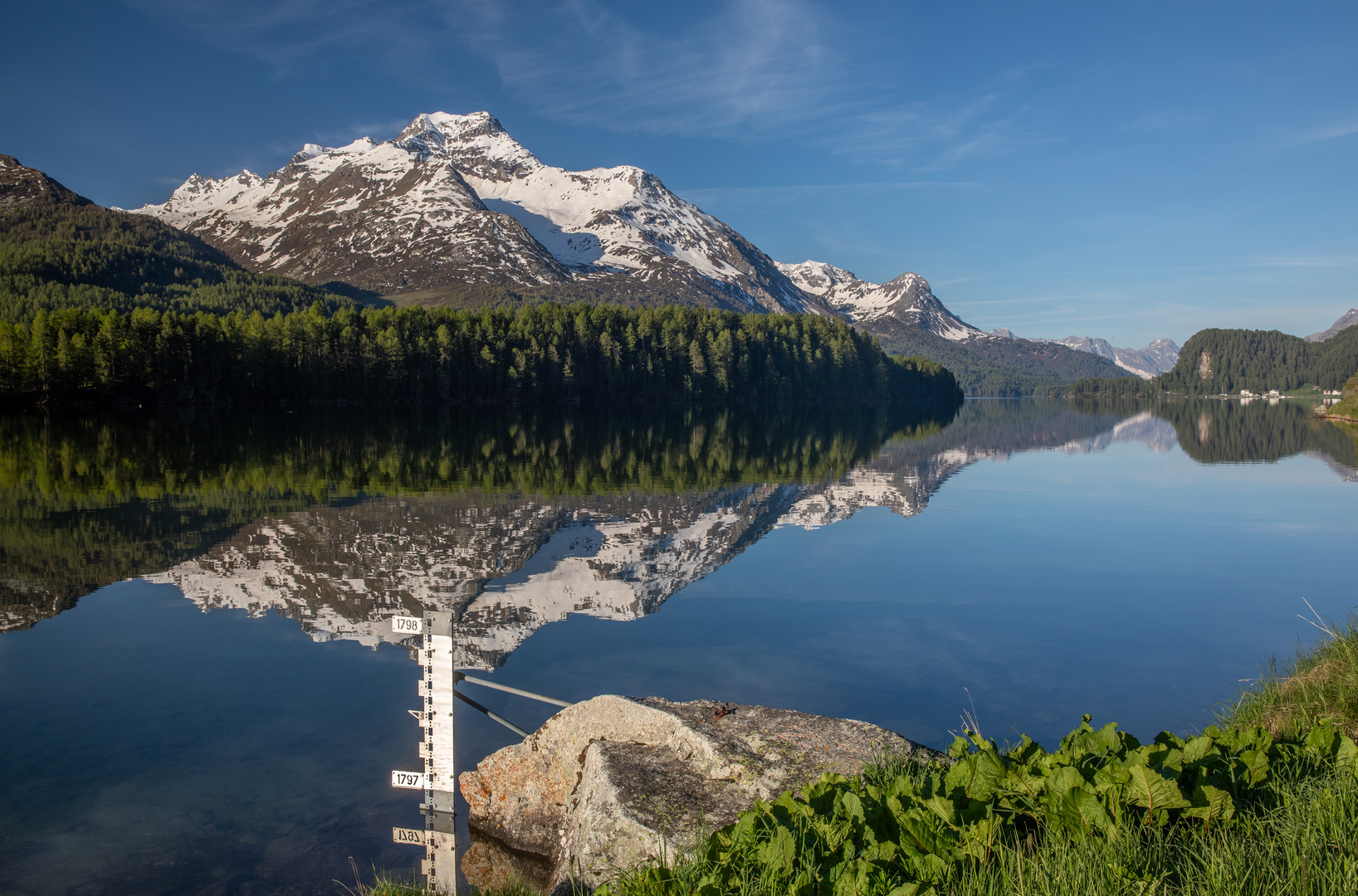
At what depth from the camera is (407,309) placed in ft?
463

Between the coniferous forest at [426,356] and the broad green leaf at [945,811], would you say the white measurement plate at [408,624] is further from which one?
the coniferous forest at [426,356]

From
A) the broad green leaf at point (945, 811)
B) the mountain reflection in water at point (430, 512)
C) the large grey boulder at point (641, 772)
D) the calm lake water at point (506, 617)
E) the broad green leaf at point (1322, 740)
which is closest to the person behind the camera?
the broad green leaf at point (945, 811)

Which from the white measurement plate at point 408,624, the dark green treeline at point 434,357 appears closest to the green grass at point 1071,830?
the white measurement plate at point 408,624

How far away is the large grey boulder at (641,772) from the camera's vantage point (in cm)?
652

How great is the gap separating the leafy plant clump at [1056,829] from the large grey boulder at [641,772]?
0.98 m

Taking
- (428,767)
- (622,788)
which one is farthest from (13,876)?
(622,788)

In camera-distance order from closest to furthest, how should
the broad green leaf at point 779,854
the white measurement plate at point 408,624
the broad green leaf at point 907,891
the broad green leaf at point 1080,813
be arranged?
the broad green leaf at point 907,891 → the broad green leaf at point 779,854 → the broad green leaf at point 1080,813 → the white measurement plate at point 408,624

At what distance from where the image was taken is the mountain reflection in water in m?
16.6

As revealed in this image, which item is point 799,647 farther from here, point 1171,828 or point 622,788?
point 1171,828

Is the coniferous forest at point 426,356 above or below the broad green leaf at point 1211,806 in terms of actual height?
above

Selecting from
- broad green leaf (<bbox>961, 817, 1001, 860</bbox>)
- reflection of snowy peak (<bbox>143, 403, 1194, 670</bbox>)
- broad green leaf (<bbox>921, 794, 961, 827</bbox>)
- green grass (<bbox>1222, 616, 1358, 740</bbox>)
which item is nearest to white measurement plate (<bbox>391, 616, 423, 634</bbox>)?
broad green leaf (<bbox>921, 794, 961, 827</bbox>)

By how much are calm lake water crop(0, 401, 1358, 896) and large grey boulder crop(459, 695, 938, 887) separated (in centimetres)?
121

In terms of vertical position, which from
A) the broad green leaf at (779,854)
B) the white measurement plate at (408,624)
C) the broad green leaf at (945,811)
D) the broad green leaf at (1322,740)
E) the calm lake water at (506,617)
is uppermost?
the white measurement plate at (408,624)

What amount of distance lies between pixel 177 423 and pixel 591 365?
81.5 metres
